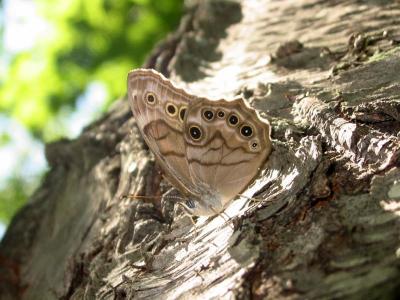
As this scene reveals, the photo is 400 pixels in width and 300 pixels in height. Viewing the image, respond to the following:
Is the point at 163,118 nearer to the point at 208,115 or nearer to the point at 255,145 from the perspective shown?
the point at 208,115

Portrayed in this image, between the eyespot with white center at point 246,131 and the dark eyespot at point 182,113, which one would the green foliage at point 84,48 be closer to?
the dark eyespot at point 182,113

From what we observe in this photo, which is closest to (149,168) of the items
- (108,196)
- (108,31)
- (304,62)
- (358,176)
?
(108,196)

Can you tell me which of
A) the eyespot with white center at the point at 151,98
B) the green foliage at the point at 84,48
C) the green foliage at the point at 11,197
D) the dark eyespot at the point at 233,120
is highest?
the green foliage at the point at 84,48

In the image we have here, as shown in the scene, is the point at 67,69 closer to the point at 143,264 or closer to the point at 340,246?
the point at 143,264

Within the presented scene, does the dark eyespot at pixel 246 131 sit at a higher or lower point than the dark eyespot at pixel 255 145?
higher

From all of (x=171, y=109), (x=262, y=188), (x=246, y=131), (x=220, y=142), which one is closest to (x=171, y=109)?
(x=171, y=109)

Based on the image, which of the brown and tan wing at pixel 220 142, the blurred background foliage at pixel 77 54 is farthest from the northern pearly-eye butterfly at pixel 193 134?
the blurred background foliage at pixel 77 54

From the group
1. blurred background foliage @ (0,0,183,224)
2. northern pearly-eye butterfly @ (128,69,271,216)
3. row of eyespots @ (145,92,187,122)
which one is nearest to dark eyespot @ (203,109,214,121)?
northern pearly-eye butterfly @ (128,69,271,216)

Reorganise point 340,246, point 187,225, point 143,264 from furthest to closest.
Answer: point 187,225, point 143,264, point 340,246
